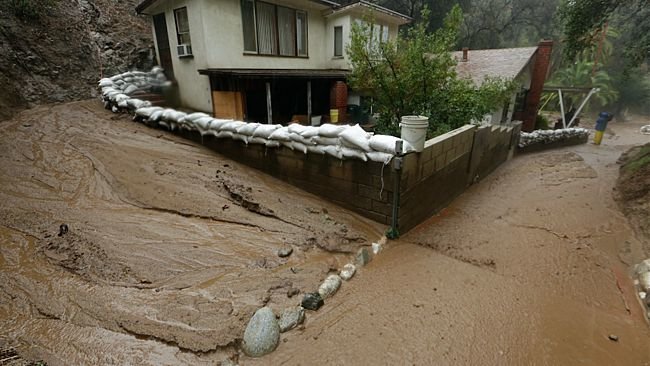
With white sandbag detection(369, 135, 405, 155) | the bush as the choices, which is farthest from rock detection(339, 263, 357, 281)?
the bush

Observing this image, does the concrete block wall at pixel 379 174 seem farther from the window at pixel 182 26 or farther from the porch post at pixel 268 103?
the window at pixel 182 26

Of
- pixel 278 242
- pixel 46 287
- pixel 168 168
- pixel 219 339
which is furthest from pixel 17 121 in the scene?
pixel 219 339

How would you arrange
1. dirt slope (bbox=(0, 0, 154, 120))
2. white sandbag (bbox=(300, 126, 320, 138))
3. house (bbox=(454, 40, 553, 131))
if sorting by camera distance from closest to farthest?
1. white sandbag (bbox=(300, 126, 320, 138))
2. dirt slope (bbox=(0, 0, 154, 120))
3. house (bbox=(454, 40, 553, 131))

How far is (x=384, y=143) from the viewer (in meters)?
3.83

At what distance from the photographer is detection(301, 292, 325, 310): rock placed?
282cm

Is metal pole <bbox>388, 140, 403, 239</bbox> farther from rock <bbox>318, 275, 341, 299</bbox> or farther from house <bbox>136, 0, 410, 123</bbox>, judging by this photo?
house <bbox>136, 0, 410, 123</bbox>

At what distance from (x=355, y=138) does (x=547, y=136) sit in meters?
11.0

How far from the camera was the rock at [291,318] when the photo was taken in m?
2.58

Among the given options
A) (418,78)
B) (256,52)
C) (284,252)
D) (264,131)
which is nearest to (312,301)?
(284,252)

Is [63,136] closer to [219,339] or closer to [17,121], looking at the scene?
[17,121]

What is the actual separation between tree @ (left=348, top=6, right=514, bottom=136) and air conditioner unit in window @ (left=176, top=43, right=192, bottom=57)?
4.94 m

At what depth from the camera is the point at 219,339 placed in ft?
7.75

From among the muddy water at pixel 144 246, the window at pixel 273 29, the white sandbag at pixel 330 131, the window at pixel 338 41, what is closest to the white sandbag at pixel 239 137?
the muddy water at pixel 144 246

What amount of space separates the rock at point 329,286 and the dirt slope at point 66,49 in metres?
8.52
